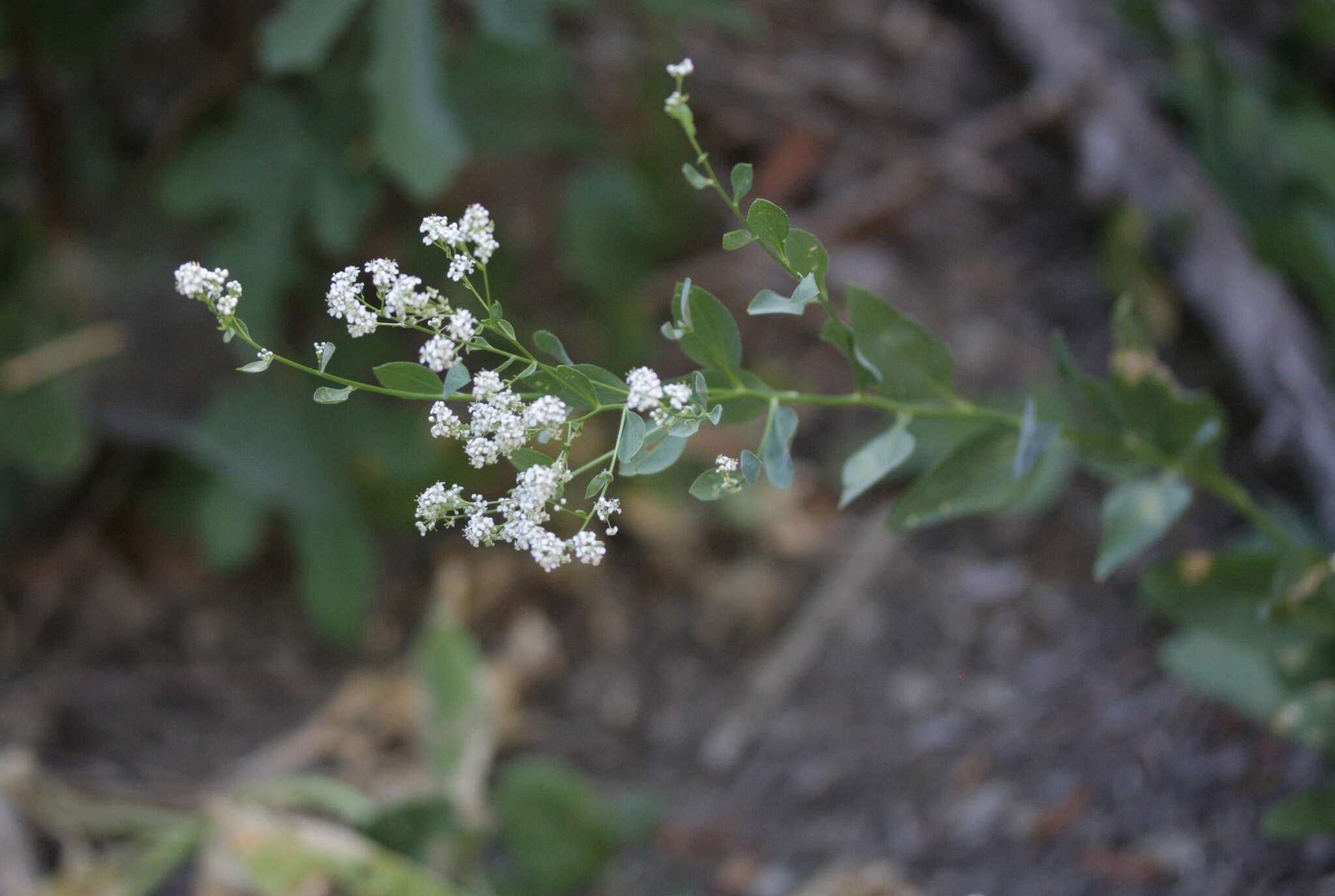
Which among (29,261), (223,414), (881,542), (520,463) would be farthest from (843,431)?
(29,261)

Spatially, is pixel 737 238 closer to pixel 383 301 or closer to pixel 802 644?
pixel 383 301

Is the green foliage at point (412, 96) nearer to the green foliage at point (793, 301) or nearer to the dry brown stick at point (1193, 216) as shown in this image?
the green foliage at point (793, 301)

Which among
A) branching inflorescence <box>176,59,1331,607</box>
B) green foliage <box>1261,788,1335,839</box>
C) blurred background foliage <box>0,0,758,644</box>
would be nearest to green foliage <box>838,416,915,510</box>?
branching inflorescence <box>176,59,1331,607</box>

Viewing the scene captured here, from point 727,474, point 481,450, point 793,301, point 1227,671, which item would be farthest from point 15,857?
point 1227,671

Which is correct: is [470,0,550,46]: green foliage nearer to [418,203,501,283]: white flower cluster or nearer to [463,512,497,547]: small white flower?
[418,203,501,283]: white flower cluster

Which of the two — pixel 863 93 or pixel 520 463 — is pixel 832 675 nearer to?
pixel 520 463

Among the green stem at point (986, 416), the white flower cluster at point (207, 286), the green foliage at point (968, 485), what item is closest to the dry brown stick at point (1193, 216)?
A: the green stem at point (986, 416)
